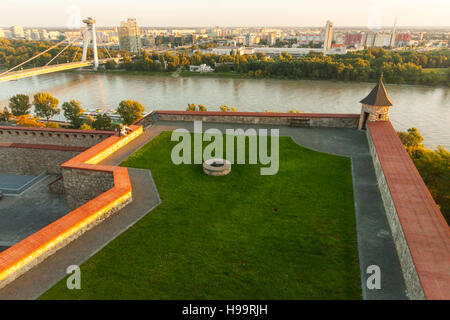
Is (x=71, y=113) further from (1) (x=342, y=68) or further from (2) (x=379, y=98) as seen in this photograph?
(1) (x=342, y=68)

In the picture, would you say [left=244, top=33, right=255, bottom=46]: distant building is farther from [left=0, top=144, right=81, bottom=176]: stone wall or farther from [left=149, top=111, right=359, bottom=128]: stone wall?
[left=0, top=144, right=81, bottom=176]: stone wall

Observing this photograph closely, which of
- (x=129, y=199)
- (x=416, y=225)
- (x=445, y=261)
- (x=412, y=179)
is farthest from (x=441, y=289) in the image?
(x=129, y=199)

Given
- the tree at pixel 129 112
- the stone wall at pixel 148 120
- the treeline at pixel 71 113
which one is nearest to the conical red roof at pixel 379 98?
the stone wall at pixel 148 120

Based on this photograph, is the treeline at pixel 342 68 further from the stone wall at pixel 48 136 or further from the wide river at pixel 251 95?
the stone wall at pixel 48 136

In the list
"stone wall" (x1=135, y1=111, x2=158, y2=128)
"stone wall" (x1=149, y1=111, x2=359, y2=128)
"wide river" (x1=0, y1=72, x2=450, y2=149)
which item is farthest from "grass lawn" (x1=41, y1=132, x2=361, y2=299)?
"wide river" (x1=0, y1=72, x2=450, y2=149)

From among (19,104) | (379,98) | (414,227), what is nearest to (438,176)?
(379,98)

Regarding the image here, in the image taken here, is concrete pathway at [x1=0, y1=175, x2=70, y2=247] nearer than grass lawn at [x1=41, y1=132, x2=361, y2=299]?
No
